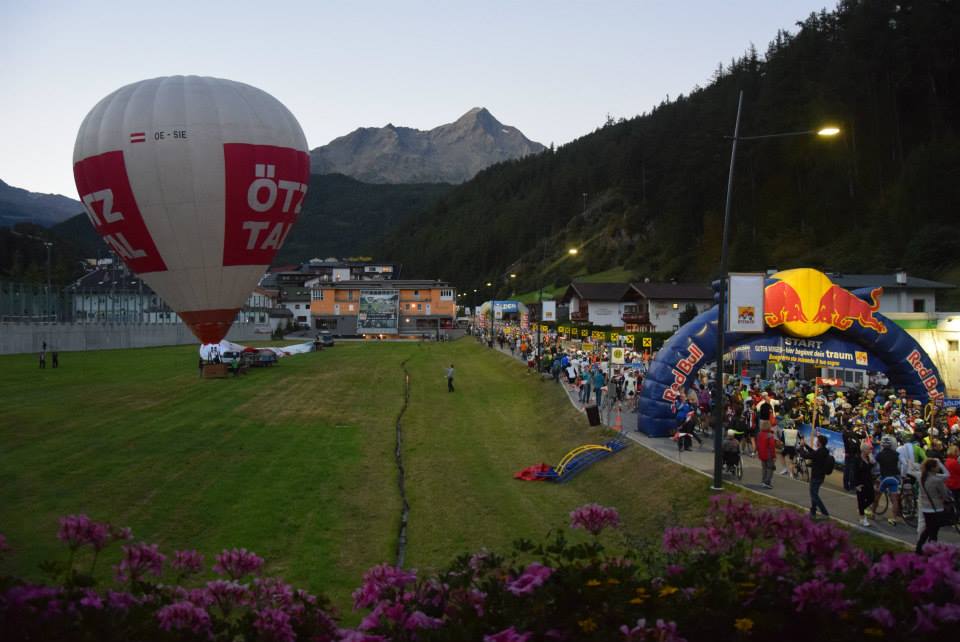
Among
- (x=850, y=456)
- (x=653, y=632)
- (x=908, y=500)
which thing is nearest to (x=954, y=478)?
(x=908, y=500)

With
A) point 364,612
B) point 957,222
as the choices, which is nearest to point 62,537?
point 364,612

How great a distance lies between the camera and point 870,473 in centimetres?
1448

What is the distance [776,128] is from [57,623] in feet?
337

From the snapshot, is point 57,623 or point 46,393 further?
point 46,393

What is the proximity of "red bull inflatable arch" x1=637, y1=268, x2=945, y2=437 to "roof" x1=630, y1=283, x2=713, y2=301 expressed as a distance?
53.8m

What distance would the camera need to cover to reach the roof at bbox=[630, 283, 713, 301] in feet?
260

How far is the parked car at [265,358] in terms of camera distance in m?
52.1

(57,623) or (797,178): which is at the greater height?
(797,178)

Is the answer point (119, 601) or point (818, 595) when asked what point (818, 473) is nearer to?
point (818, 595)

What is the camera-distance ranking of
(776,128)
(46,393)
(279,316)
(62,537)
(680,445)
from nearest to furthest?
1. (62,537)
2. (680,445)
3. (46,393)
4. (776,128)
5. (279,316)

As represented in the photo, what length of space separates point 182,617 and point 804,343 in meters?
23.4

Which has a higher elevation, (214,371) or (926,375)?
(926,375)

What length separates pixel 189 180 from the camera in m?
35.3

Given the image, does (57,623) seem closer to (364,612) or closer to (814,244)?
(364,612)
